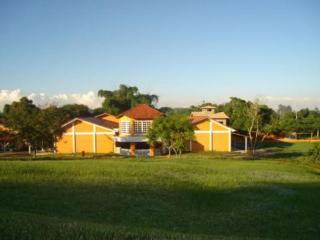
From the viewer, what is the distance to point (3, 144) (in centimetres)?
6166

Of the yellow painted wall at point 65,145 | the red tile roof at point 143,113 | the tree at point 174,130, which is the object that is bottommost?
the yellow painted wall at point 65,145

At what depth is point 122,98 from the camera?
108 metres

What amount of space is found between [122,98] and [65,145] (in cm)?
5013

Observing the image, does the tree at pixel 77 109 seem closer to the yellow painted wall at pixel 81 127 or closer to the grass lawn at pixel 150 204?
the yellow painted wall at pixel 81 127

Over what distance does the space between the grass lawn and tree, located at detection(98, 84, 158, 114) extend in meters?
74.8

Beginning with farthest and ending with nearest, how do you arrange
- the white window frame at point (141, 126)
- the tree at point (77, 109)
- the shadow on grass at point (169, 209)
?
1. the tree at point (77, 109)
2. the white window frame at point (141, 126)
3. the shadow on grass at point (169, 209)

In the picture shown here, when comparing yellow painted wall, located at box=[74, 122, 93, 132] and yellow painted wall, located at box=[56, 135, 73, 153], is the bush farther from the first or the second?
yellow painted wall, located at box=[56, 135, 73, 153]

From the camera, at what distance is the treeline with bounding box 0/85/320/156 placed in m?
45.8

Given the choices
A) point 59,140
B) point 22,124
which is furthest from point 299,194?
point 59,140

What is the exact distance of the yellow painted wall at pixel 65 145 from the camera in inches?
2306

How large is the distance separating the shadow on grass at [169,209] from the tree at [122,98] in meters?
78.7

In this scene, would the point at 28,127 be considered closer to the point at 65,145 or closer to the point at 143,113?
the point at 65,145

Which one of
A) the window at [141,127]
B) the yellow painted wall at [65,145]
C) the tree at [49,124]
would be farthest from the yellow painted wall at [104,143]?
the tree at [49,124]

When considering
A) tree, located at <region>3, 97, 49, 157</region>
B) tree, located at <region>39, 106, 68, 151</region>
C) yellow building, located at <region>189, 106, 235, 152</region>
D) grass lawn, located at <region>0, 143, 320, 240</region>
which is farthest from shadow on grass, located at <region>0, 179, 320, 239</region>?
yellow building, located at <region>189, 106, 235, 152</region>
